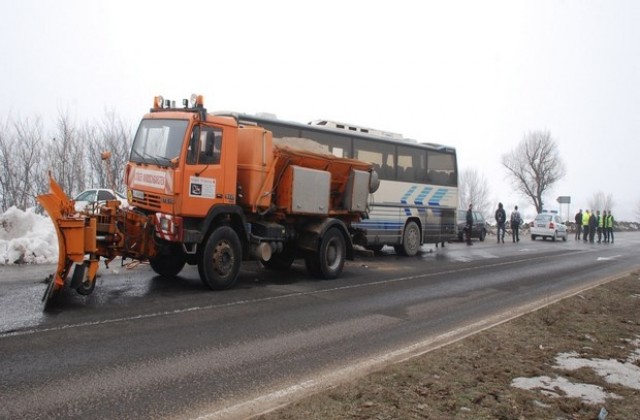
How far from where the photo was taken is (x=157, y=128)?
9.69 meters

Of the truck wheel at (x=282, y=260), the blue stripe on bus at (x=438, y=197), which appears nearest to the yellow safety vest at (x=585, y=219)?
the blue stripe on bus at (x=438, y=197)

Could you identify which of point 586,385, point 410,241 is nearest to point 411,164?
point 410,241

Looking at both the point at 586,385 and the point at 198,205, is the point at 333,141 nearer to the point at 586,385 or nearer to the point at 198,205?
the point at 198,205

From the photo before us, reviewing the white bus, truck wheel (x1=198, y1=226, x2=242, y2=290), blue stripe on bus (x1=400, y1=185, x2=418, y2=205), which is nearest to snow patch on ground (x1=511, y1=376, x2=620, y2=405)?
truck wheel (x1=198, y1=226, x2=242, y2=290)

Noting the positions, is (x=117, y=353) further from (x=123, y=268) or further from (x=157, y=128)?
(x=123, y=268)

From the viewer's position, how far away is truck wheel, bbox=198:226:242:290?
31.2 feet

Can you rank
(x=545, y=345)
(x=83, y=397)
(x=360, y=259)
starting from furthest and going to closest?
(x=360, y=259)
(x=545, y=345)
(x=83, y=397)

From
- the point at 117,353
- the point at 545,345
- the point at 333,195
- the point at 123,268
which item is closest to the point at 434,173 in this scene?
the point at 333,195

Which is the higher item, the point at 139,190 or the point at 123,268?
the point at 139,190

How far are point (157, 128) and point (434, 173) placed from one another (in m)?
12.3

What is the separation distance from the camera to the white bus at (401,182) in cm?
1677

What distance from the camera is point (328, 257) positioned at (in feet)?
39.6

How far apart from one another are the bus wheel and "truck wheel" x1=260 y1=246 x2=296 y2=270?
6.22 metres

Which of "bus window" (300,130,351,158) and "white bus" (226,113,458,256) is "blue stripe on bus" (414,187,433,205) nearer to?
"white bus" (226,113,458,256)
